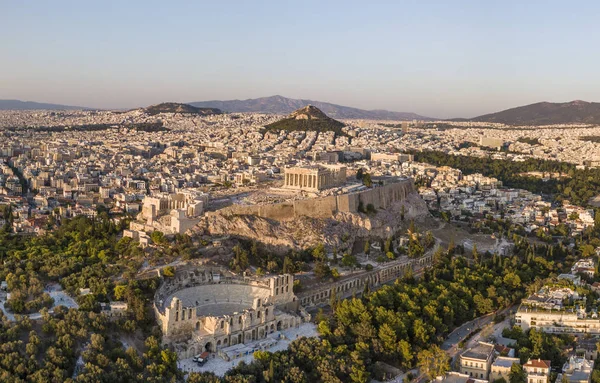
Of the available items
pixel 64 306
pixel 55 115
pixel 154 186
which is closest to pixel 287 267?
pixel 64 306

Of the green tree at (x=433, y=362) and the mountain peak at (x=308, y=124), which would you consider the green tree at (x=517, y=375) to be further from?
the mountain peak at (x=308, y=124)

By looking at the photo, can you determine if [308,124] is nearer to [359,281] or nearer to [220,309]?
[359,281]

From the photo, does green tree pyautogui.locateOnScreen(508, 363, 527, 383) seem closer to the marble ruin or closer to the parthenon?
the marble ruin

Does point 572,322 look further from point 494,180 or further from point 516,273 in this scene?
point 494,180

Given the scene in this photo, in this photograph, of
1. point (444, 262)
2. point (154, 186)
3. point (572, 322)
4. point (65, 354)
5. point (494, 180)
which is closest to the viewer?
point (65, 354)

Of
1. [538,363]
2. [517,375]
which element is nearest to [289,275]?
[517,375]

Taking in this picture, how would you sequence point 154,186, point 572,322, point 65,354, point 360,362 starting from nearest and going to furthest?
1. point 65,354
2. point 360,362
3. point 572,322
4. point 154,186

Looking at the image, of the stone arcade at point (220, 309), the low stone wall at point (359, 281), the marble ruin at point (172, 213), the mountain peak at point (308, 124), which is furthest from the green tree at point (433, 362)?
the mountain peak at point (308, 124)
